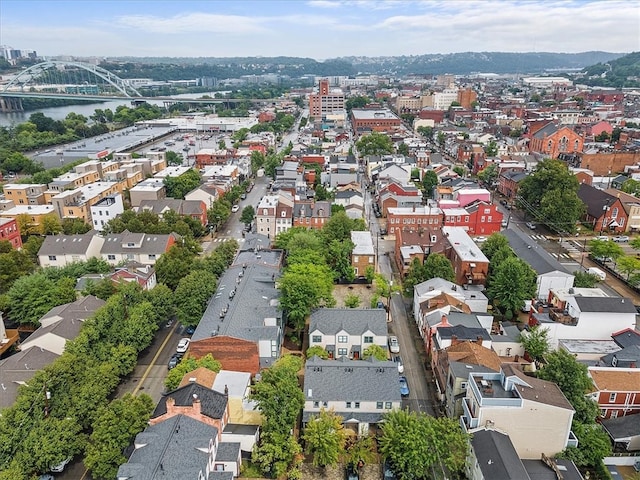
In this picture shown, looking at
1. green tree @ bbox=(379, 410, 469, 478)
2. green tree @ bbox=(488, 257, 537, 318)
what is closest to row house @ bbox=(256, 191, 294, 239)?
green tree @ bbox=(488, 257, 537, 318)

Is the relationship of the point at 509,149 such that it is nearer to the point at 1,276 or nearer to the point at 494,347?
the point at 494,347

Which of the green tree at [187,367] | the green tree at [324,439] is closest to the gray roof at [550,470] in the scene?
the green tree at [324,439]

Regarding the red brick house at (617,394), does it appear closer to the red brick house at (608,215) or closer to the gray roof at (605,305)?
the gray roof at (605,305)

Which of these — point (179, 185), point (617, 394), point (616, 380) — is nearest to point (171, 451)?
point (617, 394)

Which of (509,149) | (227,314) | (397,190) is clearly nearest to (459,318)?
(227,314)

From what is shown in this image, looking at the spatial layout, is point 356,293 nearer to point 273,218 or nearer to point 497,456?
point 273,218
